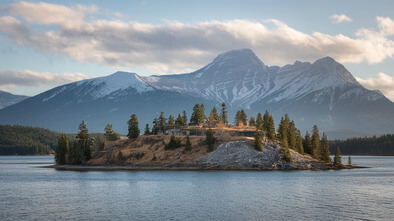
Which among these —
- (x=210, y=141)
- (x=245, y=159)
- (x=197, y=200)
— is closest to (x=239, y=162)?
(x=245, y=159)

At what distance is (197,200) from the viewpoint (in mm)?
96750

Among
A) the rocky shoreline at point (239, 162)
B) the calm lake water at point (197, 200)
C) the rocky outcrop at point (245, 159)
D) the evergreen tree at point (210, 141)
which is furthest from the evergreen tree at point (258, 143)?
the calm lake water at point (197, 200)

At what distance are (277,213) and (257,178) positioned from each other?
215 feet

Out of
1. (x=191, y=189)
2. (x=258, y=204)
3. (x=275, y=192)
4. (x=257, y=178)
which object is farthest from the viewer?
(x=257, y=178)

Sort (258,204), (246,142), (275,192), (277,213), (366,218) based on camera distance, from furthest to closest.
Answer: (246,142) → (275,192) → (258,204) → (277,213) → (366,218)

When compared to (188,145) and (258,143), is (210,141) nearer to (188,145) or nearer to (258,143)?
(188,145)

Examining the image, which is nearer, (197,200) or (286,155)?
(197,200)

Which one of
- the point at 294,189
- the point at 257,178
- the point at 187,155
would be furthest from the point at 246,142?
the point at 294,189

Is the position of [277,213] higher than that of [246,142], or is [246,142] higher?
[246,142]

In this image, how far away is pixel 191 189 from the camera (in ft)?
382

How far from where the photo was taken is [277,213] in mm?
78938

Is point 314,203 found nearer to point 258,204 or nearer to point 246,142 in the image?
point 258,204

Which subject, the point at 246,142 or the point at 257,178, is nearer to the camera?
the point at 257,178

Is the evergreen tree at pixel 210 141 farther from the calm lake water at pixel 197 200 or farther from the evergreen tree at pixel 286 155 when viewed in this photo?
the calm lake water at pixel 197 200
